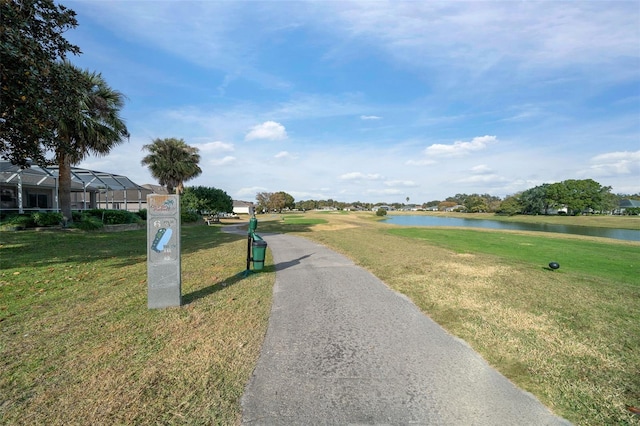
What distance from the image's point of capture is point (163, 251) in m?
5.16

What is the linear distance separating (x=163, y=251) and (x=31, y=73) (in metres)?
6.63

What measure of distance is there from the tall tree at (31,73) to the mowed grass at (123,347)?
4125 mm

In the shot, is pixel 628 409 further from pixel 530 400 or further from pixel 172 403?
pixel 172 403

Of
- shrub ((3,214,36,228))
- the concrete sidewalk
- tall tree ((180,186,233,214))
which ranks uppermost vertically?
tall tree ((180,186,233,214))

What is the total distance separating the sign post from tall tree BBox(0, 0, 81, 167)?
233 inches

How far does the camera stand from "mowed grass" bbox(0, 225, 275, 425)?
2.59 meters

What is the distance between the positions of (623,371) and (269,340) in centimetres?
402

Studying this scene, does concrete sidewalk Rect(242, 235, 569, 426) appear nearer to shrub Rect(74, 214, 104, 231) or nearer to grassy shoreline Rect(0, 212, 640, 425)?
grassy shoreline Rect(0, 212, 640, 425)

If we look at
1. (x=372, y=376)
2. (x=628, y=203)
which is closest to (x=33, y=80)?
(x=372, y=376)

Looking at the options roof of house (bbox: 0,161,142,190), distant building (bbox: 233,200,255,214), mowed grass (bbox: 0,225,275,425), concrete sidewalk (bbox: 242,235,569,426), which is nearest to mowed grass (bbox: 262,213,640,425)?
concrete sidewalk (bbox: 242,235,569,426)

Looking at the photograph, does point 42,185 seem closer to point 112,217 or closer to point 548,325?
point 112,217

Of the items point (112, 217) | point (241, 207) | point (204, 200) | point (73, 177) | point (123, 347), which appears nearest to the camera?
point (123, 347)

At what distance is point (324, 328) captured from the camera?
4430 mm

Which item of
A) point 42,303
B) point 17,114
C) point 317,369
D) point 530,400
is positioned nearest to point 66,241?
point 17,114
